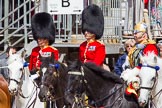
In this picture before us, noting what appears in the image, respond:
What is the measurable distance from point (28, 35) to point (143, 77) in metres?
6.25

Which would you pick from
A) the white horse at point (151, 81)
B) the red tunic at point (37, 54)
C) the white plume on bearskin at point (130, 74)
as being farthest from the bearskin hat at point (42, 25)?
the white horse at point (151, 81)

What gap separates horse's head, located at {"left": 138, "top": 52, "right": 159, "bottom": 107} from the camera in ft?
26.9

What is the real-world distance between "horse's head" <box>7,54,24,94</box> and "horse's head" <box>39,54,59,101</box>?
1.42 ft

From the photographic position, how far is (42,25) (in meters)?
12.7

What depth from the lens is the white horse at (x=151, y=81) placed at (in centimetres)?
823

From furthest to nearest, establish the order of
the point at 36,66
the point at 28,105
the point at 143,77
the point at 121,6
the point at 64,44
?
the point at 121,6 < the point at 64,44 < the point at 36,66 < the point at 28,105 < the point at 143,77

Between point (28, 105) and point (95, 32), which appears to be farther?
point (95, 32)

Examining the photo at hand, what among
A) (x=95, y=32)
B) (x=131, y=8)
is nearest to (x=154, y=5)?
(x=131, y=8)

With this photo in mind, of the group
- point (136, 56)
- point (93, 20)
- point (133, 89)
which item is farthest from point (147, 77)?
point (93, 20)

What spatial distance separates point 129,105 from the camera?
8617 mm

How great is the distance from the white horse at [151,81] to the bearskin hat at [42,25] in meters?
4.10

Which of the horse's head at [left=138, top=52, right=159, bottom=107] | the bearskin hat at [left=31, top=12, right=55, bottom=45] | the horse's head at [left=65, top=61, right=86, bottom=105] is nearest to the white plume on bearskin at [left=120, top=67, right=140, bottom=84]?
the horse's head at [left=138, top=52, right=159, bottom=107]

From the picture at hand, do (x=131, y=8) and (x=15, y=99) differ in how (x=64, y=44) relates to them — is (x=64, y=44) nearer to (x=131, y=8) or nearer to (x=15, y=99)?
(x=131, y=8)

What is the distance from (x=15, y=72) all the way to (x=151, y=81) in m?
2.68
